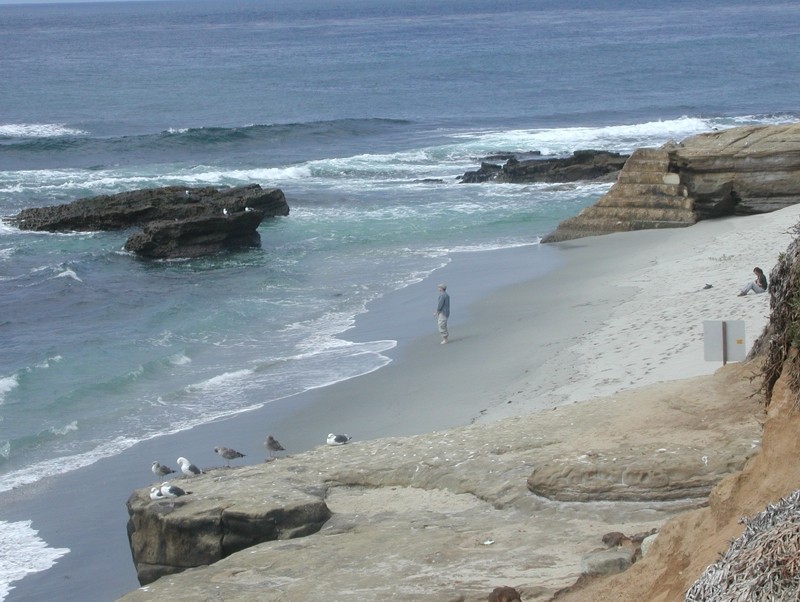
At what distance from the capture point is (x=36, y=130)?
183 feet

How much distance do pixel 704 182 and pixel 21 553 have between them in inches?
655

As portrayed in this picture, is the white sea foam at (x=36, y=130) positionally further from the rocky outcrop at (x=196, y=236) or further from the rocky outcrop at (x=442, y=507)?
the rocky outcrop at (x=442, y=507)

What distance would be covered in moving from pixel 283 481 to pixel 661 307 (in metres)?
8.67

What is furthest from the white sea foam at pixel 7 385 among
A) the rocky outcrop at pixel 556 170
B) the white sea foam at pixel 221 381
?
the rocky outcrop at pixel 556 170

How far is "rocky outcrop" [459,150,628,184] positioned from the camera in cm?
3653

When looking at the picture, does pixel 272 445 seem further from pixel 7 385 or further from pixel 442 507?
pixel 7 385

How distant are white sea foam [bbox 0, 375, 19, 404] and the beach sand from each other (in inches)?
153

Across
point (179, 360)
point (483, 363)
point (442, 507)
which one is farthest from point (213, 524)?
point (179, 360)

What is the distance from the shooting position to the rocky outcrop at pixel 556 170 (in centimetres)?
3653

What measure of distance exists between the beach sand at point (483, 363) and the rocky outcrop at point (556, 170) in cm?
1270

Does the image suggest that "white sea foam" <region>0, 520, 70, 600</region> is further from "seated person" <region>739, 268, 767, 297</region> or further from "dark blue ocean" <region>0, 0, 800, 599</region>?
"seated person" <region>739, 268, 767, 297</region>

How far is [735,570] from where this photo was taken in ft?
18.2

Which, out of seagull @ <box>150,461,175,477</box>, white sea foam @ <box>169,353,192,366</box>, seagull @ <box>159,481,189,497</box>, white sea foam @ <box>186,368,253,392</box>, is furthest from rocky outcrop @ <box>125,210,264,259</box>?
seagull @ <box>159,481,189,497</box>

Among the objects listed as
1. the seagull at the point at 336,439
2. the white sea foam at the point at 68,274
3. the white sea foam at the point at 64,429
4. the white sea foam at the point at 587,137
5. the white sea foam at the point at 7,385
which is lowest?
the white sea foam at the point at 64,429
